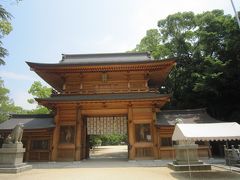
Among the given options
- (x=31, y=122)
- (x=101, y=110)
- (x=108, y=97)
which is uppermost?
(x=108, y=97)

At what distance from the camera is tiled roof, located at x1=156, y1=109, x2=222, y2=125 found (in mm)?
19375

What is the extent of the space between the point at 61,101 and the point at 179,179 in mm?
11337

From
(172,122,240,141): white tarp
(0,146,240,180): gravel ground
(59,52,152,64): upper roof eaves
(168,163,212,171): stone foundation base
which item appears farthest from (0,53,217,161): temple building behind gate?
(172,122,240,141): white tarp

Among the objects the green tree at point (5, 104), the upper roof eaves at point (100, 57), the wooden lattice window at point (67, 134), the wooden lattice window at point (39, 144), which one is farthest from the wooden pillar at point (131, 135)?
the green tree at point (5, 104)

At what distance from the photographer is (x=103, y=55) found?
24.9 m

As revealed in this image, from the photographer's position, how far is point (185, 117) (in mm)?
20766

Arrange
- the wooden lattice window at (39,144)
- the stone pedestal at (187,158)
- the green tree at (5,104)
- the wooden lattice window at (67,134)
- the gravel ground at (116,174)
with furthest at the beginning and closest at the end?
the green tree at (5,104) → the wooden lattice window at (39,144) → the wooden lattice window at (67,134) → the stone pedestal at (187,158) → the gravel ground at (116,174)

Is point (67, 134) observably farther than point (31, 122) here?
No

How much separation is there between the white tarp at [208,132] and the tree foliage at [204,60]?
13382 millimetres

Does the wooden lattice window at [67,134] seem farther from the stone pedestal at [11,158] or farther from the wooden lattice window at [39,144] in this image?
the stone pedestal at [11,158]

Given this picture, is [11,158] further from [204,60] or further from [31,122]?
[204,60]

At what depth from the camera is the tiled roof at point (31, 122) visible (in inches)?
755

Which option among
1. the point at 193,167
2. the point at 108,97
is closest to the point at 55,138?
the point at 108,97

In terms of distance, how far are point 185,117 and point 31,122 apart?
47.8 ft
